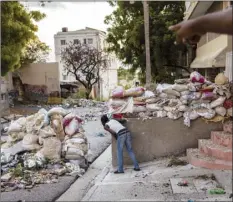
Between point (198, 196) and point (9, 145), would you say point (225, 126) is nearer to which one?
point (198, 196)

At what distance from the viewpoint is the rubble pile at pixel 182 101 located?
853 cm

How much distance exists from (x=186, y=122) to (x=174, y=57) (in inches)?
633

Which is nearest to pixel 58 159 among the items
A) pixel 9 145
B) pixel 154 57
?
pixel 9 145

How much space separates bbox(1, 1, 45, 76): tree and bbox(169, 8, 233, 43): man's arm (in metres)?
18.4

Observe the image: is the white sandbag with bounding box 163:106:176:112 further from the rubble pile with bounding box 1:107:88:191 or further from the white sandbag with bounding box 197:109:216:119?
the rubble pile with bounding box 1:107:88:191

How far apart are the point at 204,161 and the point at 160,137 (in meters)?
1.66

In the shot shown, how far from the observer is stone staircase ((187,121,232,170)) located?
22.8 ft

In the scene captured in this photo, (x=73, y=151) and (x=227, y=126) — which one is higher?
(x=227, y=126)

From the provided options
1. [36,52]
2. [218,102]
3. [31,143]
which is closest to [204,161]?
[218,102]

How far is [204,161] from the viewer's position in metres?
7.33

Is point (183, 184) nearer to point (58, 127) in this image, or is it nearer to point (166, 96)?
point (166, 96)

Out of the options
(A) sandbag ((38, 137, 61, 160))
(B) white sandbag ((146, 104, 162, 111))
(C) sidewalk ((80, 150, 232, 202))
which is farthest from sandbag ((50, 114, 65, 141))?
(B) white sandbag ((146, 104, 162, 111))

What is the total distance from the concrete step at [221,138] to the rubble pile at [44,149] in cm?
267

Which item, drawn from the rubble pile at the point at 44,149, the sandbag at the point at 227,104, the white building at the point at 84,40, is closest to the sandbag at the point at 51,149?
the rubble pile at the point at 44,149
